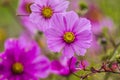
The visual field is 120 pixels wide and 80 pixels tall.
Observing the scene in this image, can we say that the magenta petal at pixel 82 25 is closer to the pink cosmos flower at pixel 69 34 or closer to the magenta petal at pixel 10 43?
the pink cosmos flower at pixel 69 34

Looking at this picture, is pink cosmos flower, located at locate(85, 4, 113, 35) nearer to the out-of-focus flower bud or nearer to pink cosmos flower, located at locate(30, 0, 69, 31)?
the out-of-focus flower bud

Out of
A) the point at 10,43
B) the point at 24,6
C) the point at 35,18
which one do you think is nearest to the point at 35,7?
the point at 35,18

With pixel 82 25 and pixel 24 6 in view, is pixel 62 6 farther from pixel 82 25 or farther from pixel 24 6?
pixel 24 6

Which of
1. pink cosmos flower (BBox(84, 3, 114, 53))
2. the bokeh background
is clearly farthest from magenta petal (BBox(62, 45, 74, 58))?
pink cosmos flower (BBox(84, 3, 114, 53))

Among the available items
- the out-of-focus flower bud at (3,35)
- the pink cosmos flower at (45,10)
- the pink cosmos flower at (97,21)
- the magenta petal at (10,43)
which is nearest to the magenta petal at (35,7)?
the pink cosmos flower at (45,10)

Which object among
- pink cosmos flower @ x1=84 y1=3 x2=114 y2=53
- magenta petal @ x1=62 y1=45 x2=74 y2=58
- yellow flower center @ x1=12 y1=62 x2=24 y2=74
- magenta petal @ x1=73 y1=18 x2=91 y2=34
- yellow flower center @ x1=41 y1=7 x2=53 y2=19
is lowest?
yellow flower center @ x1=12 y1=62 x2=24 y2=74

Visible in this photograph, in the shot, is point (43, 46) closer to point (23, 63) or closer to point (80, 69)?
point (23, 63)
